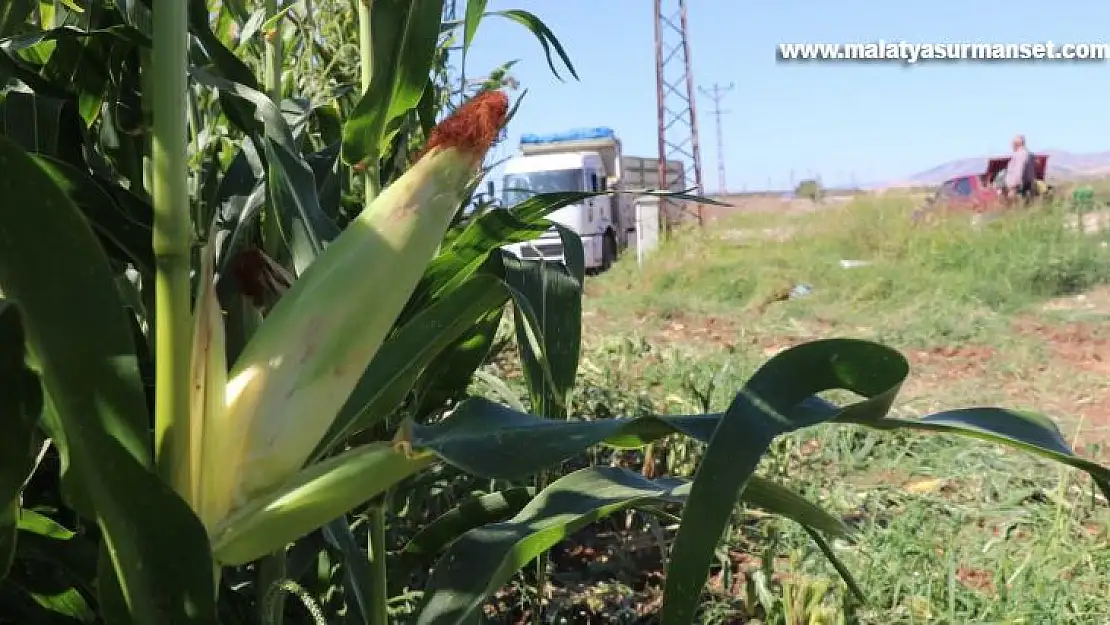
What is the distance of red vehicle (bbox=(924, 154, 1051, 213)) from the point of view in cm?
920

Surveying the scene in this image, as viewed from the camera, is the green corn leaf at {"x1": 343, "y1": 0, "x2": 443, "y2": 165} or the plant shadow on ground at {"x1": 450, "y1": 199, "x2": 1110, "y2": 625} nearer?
the green corn leaf at {"x1": 343, "y1": 0, "x2": 443, "y2": 165}

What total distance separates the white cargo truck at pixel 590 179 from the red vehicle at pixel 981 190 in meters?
3.55

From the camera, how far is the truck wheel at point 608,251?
11893mm

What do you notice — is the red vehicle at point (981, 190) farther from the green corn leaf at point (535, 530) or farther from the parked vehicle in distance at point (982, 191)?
the green corn leaf at point (535, 530)

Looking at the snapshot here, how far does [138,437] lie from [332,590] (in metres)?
0.74

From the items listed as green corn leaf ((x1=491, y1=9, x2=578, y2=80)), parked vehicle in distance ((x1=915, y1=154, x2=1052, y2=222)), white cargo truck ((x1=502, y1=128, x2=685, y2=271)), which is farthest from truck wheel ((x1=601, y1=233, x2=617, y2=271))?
green corn leaf ((x1=491, y1=9, x2=578, y2=80))

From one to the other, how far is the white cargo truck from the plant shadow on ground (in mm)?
3165

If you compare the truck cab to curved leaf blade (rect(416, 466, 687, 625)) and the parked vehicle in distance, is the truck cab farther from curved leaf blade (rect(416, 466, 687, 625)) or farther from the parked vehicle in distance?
curved leaf blade (rect(416, 466, 687, 625))

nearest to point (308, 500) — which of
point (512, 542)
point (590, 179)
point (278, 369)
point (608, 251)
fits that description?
point (278, 369)

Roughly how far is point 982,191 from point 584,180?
15.9 feet

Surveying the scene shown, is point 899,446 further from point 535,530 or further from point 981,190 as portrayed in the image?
point 981,190

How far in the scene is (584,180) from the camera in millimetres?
10664

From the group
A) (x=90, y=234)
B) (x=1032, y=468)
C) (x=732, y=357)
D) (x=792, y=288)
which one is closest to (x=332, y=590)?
(x=90, y=234)

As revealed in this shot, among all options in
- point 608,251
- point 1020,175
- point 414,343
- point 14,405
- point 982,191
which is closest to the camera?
point 14,405
